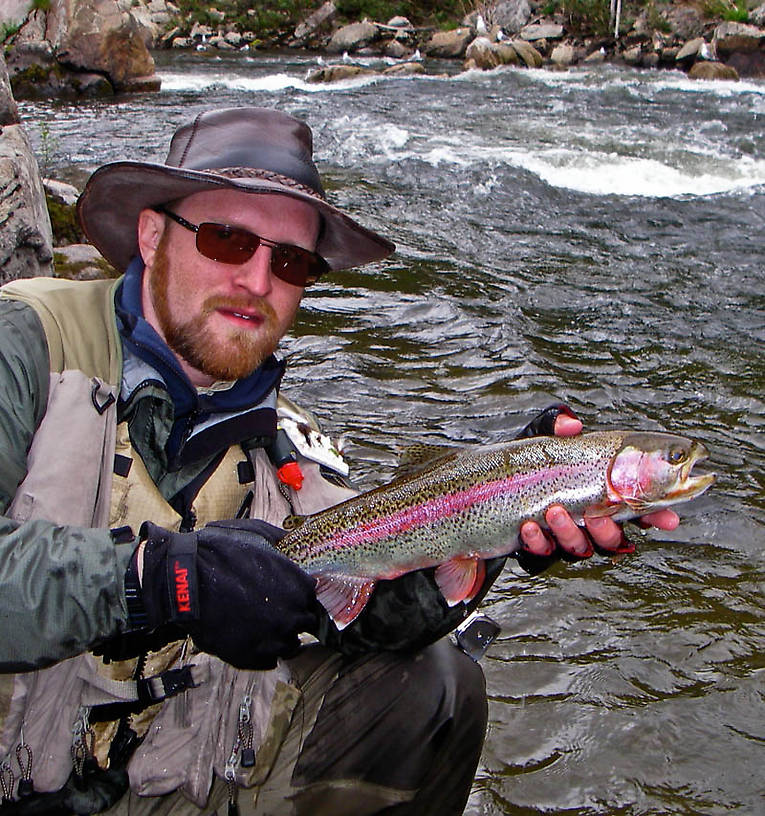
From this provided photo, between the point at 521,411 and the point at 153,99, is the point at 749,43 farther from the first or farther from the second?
the point at 521,411

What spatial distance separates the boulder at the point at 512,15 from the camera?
4256cm

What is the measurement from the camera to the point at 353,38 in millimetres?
42969

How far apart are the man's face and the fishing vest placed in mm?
236

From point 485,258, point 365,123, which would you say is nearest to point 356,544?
point 485,258

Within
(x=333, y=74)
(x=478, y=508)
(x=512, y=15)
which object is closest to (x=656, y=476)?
(x=478, y=508)

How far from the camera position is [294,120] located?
3.34 metres

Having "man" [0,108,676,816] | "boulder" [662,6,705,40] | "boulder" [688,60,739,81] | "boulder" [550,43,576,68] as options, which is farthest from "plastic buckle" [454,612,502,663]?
"boulder" [662,6,705,40]

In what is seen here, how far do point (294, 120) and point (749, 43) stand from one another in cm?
3210

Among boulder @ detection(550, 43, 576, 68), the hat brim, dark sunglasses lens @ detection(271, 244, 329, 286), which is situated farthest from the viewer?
boulder @ detection(550, 43, 576, 68)

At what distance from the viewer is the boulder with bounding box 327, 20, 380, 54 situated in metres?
42.6

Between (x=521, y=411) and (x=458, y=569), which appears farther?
(x=521, y=411)

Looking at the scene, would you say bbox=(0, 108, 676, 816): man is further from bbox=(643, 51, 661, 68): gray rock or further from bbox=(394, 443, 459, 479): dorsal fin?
bbox=(643, 51, 661, 68): gray rock

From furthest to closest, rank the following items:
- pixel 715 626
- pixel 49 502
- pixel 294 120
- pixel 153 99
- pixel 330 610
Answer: pixel 153 99, pixel 715 626, pixel 294 120, pixel 330 610, pixel 49 502

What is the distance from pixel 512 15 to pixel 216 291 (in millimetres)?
45774
